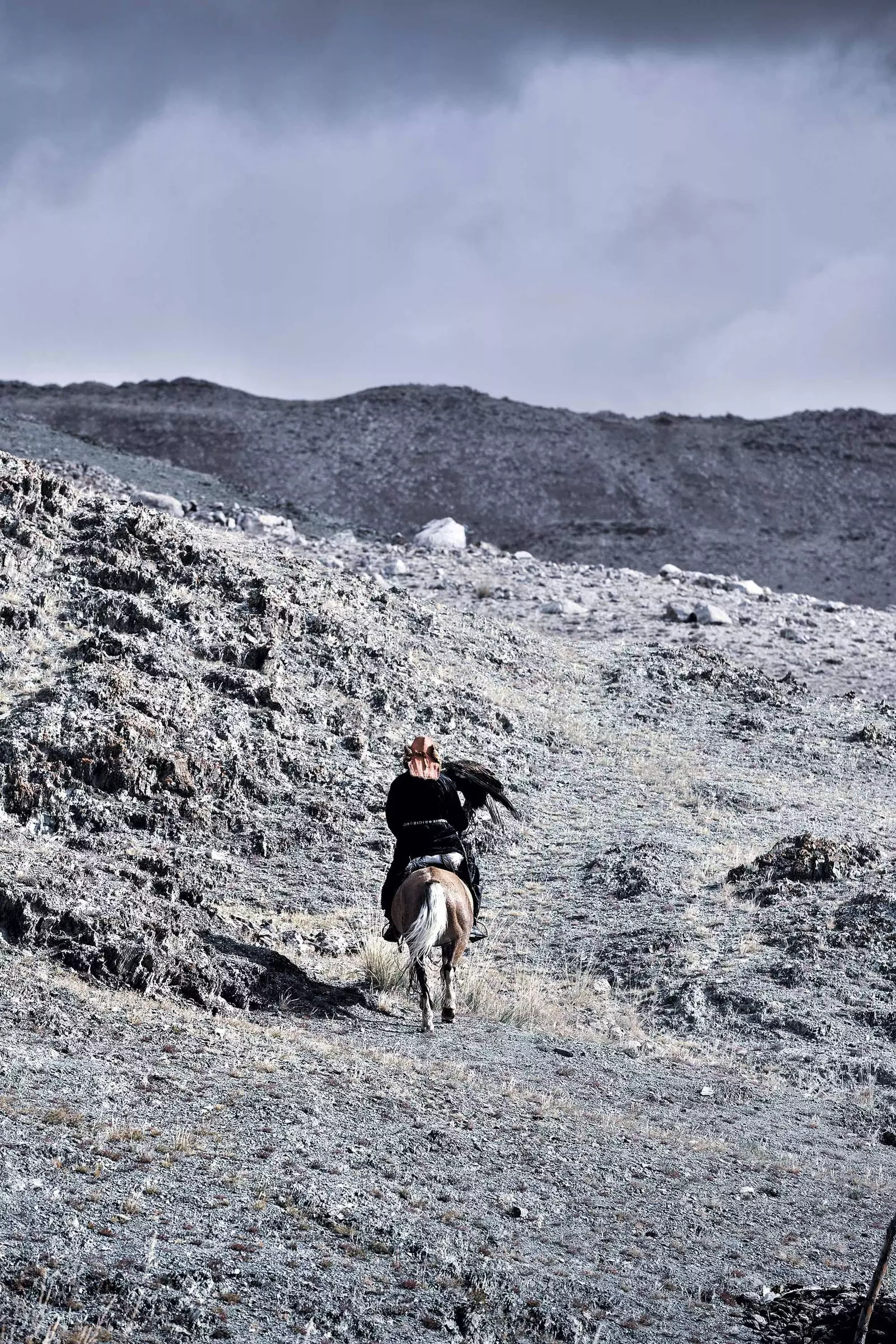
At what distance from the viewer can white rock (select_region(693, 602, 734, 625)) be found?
83.1 feet

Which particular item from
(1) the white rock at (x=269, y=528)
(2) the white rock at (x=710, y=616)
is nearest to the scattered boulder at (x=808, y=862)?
(2) the white rock at (x=710, y=616)

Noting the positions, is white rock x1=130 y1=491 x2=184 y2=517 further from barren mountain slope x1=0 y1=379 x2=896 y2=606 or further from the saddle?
the saddle

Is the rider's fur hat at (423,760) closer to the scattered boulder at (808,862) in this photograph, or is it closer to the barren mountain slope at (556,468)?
the scattered boulder at (808,862)

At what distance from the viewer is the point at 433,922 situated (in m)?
8.37

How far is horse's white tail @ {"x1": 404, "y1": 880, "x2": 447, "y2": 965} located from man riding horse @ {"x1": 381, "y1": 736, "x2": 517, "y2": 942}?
16.2 inches

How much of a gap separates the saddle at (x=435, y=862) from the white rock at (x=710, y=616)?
17.2 metres

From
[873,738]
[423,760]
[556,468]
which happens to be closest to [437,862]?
[423,760]

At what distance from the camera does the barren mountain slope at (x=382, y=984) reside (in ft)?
15.2

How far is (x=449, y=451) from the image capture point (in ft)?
168

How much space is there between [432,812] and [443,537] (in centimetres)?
2226

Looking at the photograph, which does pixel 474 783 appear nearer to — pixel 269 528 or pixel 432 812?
pixel 432 812

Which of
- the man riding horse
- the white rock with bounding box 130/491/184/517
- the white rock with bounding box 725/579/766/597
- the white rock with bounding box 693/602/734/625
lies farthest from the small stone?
the white rock with bounding box 725/579/766/597

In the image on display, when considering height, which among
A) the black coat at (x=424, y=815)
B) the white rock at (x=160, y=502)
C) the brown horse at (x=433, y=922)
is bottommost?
the brown horse at (x=433, y=922)

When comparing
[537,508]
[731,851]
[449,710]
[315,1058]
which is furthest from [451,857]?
[537,508]
